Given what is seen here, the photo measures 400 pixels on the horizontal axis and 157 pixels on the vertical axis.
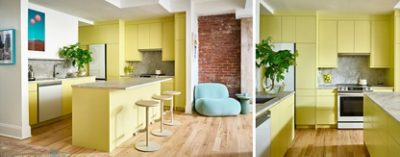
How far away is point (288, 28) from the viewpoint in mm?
3740

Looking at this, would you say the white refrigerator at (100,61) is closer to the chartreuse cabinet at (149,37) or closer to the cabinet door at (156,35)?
the chartreuse cabinet at (149,37)

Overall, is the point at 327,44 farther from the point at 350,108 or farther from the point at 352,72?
the point at 350,108

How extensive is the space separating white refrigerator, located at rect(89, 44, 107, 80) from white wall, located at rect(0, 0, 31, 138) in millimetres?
2138

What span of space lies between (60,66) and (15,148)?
6.80 ft

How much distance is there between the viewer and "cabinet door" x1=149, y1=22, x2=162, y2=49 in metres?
4.84

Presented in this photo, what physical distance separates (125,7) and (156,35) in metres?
0.91

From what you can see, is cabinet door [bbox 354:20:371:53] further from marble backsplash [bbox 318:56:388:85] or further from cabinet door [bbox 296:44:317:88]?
cabinet door [bbox 296:44:317:88]

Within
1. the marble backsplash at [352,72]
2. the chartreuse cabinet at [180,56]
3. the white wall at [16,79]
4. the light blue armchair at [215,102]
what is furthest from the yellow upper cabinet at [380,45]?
the white wall at [16,79]

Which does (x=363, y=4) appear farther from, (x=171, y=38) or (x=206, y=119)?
(x=171, y=38)

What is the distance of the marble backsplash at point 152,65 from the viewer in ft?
16.7

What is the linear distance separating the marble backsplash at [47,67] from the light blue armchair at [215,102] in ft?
7.79

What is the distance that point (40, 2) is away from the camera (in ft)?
12.2

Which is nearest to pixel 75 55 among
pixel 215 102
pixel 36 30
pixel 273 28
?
pixel 36 30

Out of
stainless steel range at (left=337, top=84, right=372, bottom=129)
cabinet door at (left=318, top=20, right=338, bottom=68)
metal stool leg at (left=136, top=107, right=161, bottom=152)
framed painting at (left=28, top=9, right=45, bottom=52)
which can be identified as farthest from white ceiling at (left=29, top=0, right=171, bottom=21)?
stainless steel range at (left=337, top=84, right=372, bottom=129)
